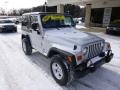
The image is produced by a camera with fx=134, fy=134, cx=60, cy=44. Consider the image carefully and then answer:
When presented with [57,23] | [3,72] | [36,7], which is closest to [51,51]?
[57,23]

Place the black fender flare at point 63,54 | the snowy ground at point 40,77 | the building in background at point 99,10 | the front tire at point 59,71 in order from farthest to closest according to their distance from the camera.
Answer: the building in background at point 99,10 < the snowy ground at point 40,77 < the front tire at point 59,71 < the black fender flare at point 63,54

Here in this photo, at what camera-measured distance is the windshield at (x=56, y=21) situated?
4.60 meters

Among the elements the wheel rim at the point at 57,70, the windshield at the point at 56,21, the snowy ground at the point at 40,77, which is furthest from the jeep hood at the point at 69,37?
the snowy ground at the point at 40,77

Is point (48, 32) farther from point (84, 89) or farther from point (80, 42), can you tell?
point (84, 89)

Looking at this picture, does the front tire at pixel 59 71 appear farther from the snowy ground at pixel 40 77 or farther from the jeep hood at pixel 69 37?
the jeep hood at pixel 69 37

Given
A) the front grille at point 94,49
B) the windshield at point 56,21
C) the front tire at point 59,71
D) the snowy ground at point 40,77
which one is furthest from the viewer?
the windshield at point 56,21

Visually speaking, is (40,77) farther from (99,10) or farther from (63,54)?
(99,10)

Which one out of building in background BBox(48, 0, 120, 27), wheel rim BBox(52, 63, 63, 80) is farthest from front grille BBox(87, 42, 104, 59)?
building in background BBox(48, 0, 120, 27)

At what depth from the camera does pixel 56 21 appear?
485 cm

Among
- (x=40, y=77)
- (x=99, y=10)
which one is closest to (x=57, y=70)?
(x=40, y=77)

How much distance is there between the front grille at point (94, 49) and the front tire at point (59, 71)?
0.71m

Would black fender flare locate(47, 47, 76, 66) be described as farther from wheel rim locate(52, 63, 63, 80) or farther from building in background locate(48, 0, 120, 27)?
building in background locate(48, 0, 120, 27)

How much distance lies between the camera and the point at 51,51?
3924 millimetres

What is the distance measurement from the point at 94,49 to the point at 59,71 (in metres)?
1.12
